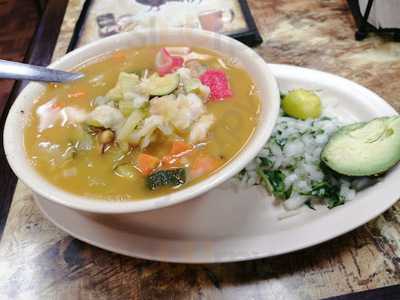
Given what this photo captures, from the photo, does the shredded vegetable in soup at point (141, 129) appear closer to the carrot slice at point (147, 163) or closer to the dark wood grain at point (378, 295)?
the carrot slice at point (147, 163)

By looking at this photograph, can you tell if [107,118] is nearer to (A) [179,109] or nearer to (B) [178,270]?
(A) [179,109]

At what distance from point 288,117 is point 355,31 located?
83 centimetres

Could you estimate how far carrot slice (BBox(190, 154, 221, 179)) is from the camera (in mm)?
1233

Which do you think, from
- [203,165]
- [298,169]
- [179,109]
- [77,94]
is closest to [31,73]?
[77,94]

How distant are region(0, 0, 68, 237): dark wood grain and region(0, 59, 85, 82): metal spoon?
45 cm

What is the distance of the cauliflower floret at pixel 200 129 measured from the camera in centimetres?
131

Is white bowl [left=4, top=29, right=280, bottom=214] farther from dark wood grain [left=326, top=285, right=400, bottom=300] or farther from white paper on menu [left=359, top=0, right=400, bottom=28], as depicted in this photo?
white paper on menu [left=359, top=0, right=400, bottom=28]

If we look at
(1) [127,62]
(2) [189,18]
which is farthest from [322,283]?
(2) [189,18]

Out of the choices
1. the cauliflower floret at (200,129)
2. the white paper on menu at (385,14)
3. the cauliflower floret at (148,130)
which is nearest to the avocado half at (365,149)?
the cauliflower floret at (200,129)

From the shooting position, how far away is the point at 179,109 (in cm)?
133

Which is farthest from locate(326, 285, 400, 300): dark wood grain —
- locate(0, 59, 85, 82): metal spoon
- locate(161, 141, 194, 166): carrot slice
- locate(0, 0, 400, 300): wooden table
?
locate(0, 59, 85, 82): metal spoon

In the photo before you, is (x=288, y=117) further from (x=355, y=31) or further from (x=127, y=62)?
(x=355, y=31)

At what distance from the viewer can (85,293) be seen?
1.30 metres

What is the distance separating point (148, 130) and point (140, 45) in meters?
0.56
